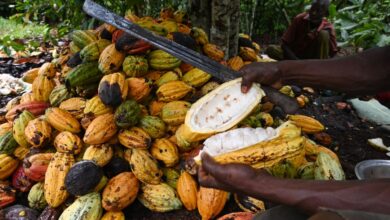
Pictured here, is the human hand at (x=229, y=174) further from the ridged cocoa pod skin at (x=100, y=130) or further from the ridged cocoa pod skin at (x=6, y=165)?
the ridged cocoa pod skin at (x=6, y=165)

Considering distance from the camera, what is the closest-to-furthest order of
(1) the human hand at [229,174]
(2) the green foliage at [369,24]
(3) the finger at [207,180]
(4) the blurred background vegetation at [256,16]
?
1. (1) the human hand at [229,174]
2. (3) the finger at [207,180]
3. (4) the blurred background vegetation at [256,16]
4. (2) the green foliage at [369,24]

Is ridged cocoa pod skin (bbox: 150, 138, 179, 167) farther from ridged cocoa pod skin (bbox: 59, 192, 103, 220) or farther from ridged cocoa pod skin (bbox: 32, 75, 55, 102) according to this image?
ridged cocoa pod skin (bbox: 32, 75, 55, 102)

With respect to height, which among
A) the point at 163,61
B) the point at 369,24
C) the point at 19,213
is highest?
the point at 163,61

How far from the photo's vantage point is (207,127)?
6.84ft

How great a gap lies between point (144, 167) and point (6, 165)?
3.07 ft

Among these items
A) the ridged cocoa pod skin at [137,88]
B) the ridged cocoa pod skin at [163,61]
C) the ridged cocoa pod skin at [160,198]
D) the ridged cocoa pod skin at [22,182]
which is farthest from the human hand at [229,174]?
the ridged cocoa pod skin at [22,182]

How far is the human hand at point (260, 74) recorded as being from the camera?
2006 mm

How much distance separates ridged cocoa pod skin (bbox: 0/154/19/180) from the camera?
2391 mm

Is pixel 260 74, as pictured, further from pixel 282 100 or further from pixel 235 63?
pixel 235 63

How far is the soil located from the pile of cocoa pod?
0.06 meters

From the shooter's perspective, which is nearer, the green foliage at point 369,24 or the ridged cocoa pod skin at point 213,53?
the ridged cocoa pod skin at point 213,53

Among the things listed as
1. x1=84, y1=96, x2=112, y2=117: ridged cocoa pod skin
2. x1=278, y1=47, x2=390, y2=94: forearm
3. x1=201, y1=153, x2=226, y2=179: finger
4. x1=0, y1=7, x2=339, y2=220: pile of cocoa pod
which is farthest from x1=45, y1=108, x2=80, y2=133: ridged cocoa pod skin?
x1=278, y1=47, x2=390, y2=94: forearm

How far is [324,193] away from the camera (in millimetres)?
1263

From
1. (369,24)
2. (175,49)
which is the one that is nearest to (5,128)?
(175,49)
